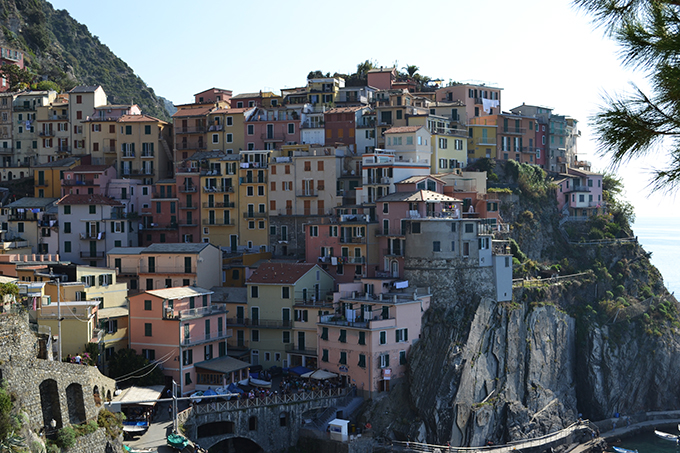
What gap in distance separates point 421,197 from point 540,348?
1572 cm

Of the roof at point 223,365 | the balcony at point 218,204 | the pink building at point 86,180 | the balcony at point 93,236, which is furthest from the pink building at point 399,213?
the pink building at point 86,180

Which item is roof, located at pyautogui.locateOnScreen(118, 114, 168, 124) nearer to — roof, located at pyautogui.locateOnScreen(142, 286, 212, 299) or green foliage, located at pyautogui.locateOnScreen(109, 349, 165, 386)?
roof, located at pyautogui.locateOnScreen(142, 286, 212, 299)

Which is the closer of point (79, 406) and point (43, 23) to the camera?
point (79, 406)

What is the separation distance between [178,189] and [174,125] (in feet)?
30.6

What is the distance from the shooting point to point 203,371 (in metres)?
48.9

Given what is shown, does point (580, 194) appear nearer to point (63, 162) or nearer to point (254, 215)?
point (254, 215)

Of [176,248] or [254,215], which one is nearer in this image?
[176,248]

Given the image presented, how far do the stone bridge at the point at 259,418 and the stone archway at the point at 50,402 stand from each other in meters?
9.30

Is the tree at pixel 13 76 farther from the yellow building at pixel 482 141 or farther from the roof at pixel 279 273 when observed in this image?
the yellow building at pixel 482 141

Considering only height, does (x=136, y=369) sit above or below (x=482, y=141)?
below

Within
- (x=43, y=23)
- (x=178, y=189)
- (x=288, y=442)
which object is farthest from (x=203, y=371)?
(x=43, y=23)

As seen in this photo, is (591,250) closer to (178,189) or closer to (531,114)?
(531,114)

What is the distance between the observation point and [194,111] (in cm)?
7600

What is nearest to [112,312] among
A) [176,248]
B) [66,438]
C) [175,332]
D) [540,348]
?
[175,332]
